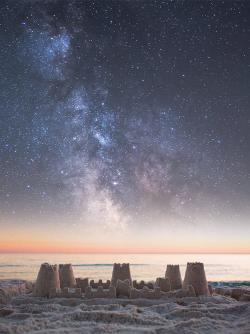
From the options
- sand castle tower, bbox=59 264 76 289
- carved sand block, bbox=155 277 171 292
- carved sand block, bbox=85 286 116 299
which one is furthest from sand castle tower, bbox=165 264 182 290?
sand castle tower, bbox=59 264 76 289

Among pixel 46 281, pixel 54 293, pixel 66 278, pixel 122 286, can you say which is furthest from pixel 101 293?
pixel 66 278

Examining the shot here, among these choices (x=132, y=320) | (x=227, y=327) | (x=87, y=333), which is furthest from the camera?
(x=132, y=320)

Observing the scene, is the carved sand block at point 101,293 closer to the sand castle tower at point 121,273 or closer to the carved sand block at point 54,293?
the carved sand block at point 54,293

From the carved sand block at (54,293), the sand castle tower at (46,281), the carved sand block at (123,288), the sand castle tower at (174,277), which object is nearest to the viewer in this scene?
the carved sand block at (54,293)

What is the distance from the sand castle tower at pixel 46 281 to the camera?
2675cm

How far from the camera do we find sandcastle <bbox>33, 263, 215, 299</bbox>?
84.8 ft

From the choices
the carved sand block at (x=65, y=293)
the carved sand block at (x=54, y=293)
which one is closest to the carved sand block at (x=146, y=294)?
the carved sand block at (x=65, y=293)

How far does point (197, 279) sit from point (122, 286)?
5.56 meters

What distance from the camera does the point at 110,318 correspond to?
20734 mm

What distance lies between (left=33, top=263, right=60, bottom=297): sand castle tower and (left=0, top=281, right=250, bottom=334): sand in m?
0.76

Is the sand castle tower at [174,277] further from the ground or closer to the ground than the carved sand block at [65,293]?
further from the ground

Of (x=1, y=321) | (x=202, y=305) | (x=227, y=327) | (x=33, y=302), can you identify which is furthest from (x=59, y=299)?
(x=227, y=327)

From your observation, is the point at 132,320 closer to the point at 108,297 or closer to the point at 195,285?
the point at 108,297

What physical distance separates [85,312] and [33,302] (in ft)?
18.2
